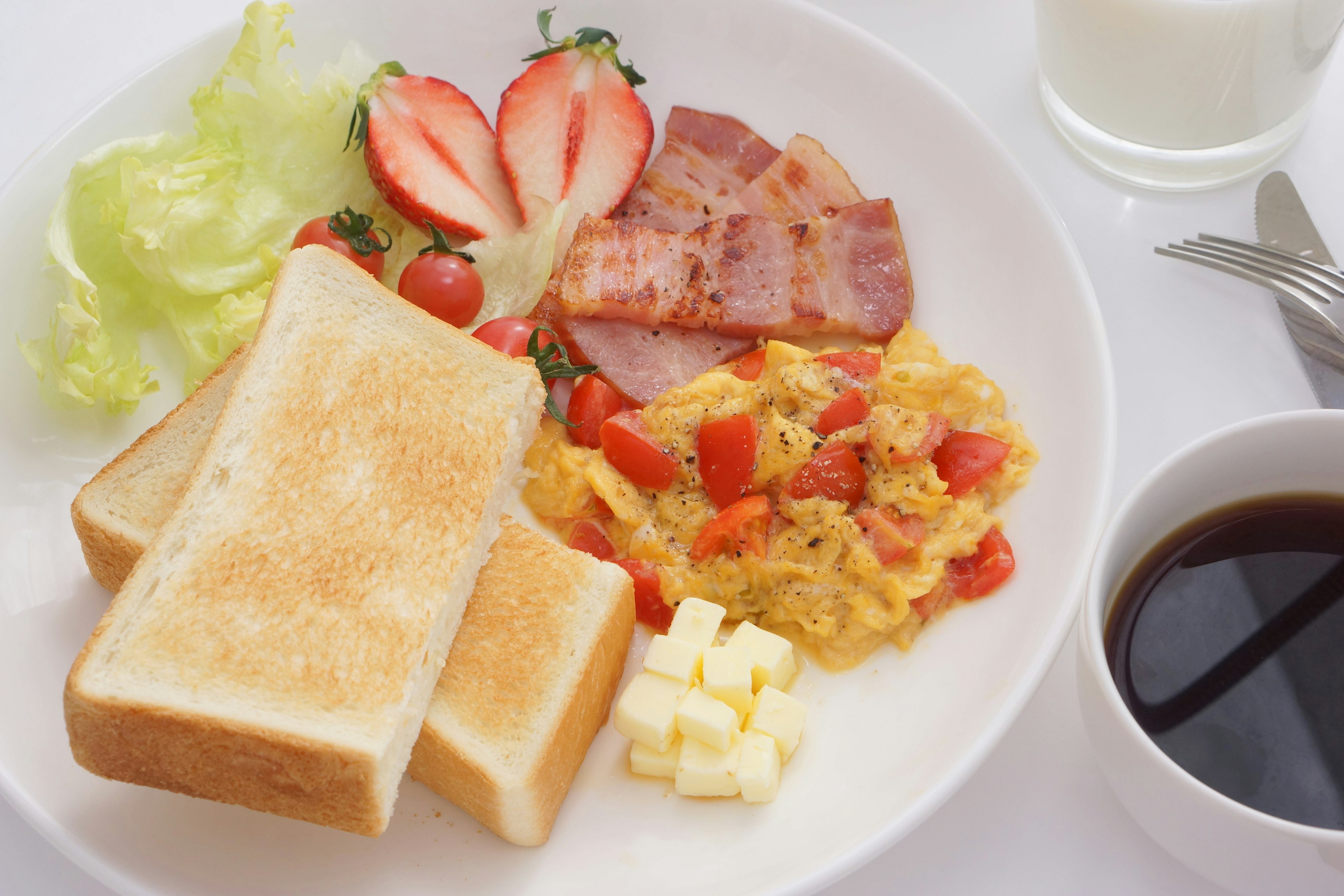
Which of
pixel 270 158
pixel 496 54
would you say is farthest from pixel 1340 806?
pixel 270 158

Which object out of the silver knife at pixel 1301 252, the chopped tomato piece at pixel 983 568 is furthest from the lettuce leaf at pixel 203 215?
the silver knife at pixel 1301 252

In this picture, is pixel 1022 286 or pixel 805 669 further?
pixel 1022 286

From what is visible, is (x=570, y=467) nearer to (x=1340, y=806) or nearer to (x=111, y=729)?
(x=111, y=729)

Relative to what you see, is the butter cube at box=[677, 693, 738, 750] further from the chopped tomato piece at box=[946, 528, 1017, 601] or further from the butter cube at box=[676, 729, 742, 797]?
the chopped tomato piece at box=[946, 528, 1017, 601]

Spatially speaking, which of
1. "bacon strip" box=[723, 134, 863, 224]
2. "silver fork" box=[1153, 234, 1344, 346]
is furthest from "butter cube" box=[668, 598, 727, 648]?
"silver fork" box=[1153, 234, 1344, 346]

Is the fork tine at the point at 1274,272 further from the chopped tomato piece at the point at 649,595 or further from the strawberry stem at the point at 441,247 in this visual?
the strawberry stem at the point at 441,247

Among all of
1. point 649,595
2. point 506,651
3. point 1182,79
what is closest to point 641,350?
point 649,595

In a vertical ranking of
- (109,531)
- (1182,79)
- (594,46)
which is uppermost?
(594,46)

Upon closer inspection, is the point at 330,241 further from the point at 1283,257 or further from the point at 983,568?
the point at 1283,257

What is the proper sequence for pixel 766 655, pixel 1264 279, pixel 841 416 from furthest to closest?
pixel 1264 279
pixel 841 416
pixel 766 655
